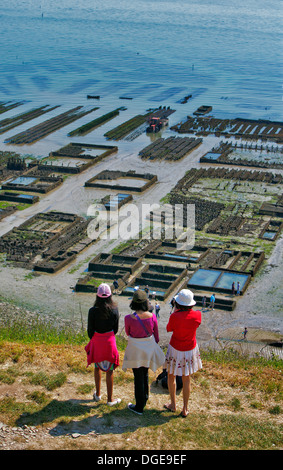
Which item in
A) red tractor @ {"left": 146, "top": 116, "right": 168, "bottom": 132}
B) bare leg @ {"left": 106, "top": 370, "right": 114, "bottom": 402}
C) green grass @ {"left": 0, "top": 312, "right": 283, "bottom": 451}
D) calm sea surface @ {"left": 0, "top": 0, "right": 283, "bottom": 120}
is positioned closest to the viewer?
green grass @ {"left": 0, "top": 312, "right": 283, "bottom": 451}

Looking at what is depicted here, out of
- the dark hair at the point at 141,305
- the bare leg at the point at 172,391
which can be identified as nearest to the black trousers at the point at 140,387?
the bare leg at the point at 172,391

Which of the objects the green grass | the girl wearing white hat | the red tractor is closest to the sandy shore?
the green grass

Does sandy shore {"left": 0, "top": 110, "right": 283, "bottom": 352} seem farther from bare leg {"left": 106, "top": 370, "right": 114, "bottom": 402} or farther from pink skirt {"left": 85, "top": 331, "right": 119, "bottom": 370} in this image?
pink skirt {"left": 85, "top": 331, "right": 119, "bottom": 370}

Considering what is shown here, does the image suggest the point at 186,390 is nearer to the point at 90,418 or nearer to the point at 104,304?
the point at 90,418

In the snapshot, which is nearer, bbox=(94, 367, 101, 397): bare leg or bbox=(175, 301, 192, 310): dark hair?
bbox=(175, 301, 192, 310): dark hair

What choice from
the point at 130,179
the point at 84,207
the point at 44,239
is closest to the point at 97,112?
the point at 130,179

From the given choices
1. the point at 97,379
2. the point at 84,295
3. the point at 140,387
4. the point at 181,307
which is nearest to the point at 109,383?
the point at 97,379
